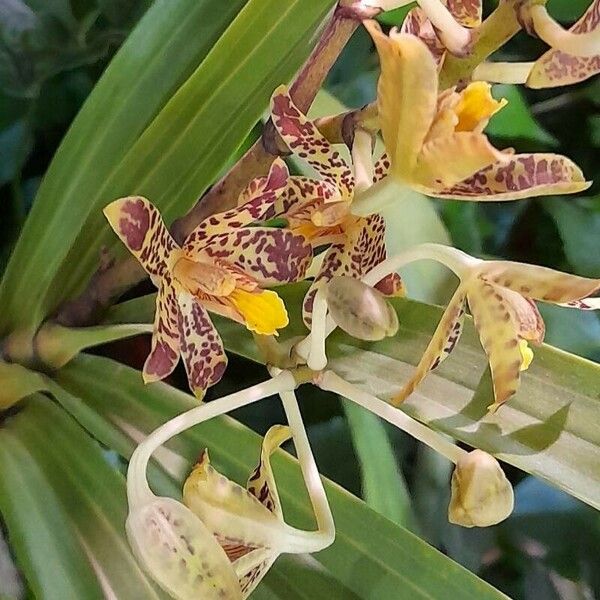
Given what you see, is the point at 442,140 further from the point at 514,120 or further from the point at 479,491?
the point at 514,120

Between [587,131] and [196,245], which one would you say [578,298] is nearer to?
[196,245]

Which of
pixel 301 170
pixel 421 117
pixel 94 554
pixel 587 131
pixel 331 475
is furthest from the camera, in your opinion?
pixel 587 131

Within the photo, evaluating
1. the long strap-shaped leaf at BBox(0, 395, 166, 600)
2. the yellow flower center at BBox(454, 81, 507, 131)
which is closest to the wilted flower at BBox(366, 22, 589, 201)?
the yellow flower center at BBox(454, 81, 507, 131)

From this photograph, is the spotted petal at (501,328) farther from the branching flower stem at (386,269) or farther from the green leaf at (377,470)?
the green leaf at (377,470)

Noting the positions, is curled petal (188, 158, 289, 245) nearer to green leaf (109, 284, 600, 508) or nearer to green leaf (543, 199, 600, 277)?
green leaf (109, 284, 600, 508)

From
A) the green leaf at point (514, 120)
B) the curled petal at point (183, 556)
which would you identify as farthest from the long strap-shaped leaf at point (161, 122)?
the green leaf at point (514, 120)

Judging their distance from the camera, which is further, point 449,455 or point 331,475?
point 331,475

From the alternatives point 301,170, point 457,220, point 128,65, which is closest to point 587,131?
point 457,220
